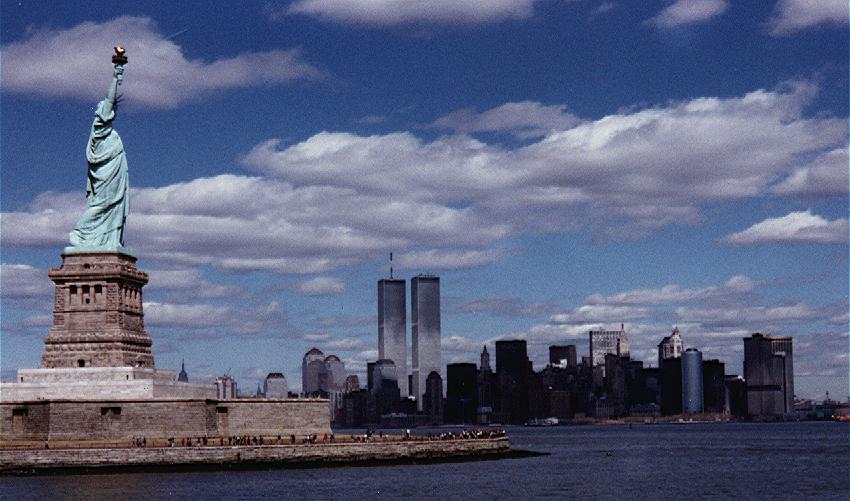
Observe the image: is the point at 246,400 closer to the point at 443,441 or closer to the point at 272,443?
the point at 272,443

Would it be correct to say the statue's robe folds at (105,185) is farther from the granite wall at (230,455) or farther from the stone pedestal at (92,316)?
the granite wall at (230,455)

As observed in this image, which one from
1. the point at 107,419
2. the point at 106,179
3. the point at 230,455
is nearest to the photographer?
the point at 230,455

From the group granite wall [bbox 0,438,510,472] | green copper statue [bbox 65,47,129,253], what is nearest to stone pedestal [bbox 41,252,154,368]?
green copper statue [bbox 65,47,129,253]

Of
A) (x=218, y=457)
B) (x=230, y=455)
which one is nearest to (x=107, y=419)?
(x=218, y=457)

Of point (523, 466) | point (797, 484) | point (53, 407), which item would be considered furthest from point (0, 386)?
point (797, 484)

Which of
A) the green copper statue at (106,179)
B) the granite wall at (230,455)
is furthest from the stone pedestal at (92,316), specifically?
the granite wall at (230,455)

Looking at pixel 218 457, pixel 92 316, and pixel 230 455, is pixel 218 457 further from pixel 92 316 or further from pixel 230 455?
pixel 92 316

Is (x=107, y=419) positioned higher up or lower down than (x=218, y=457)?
higher up
